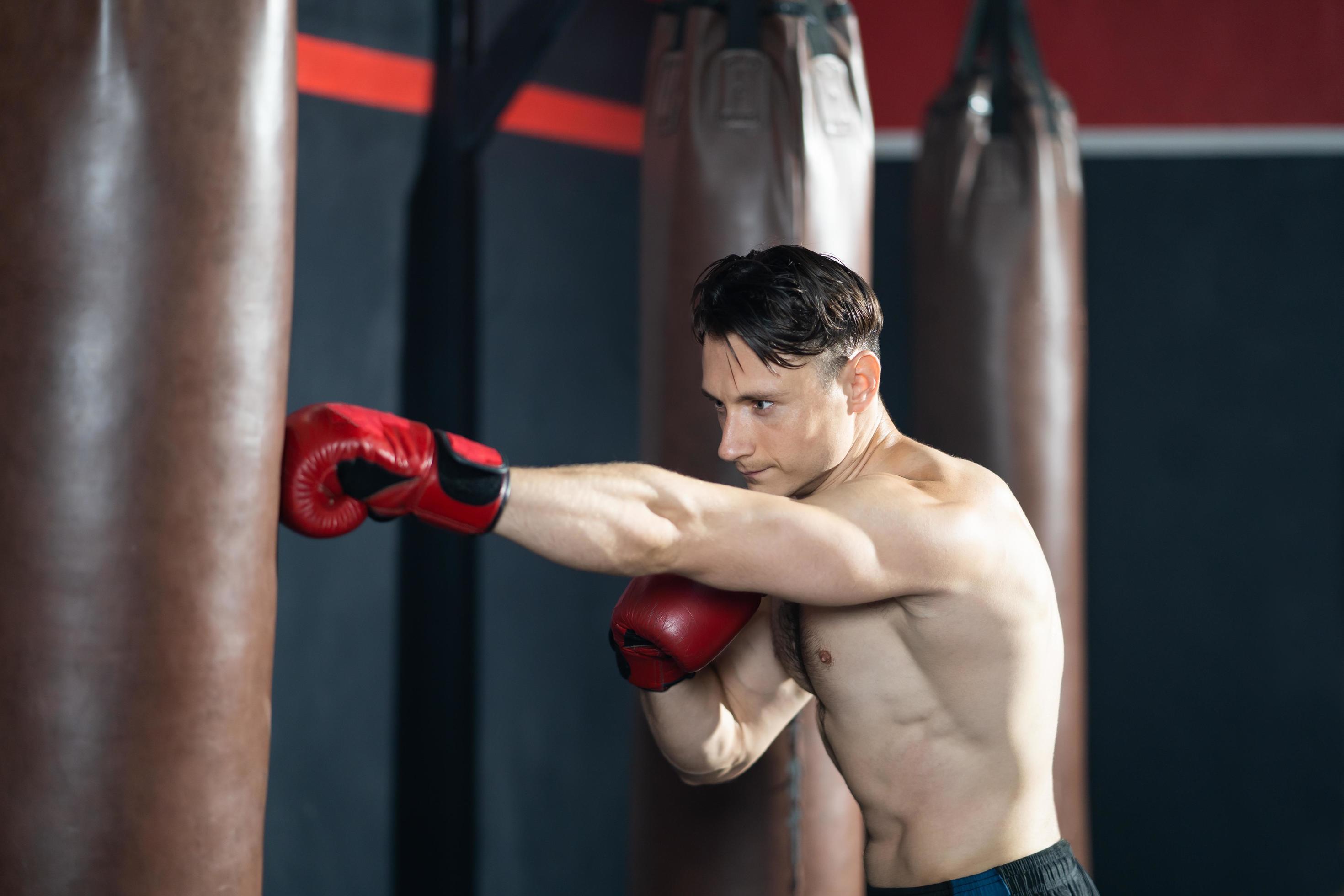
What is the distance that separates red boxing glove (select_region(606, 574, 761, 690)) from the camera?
181 centimetres

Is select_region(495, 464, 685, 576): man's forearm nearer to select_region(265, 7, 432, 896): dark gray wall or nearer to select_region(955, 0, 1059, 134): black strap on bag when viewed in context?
select_region(265, 7, 432, 896): dark gray wall

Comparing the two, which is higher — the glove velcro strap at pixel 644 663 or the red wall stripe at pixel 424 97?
the red wall stripe at pixel 424 97

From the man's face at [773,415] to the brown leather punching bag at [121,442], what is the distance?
0.67 metres

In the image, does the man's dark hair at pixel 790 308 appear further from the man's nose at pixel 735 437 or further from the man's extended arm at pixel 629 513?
the man's extended arm at pixel 629 513

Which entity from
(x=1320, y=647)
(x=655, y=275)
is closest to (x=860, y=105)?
(x=655, y=275)

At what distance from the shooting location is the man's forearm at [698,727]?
2059 millimetres


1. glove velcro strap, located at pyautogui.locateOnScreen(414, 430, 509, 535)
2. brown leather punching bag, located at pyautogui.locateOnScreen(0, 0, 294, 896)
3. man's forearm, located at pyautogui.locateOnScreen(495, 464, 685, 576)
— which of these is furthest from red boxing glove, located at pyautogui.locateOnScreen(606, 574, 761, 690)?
brown leather punching bag, located at pyautogui.locateOnScreen(0, 0, 294, 896)

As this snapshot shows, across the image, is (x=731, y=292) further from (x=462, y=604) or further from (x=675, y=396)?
(x=462, y=604)

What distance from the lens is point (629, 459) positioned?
416 centimetres

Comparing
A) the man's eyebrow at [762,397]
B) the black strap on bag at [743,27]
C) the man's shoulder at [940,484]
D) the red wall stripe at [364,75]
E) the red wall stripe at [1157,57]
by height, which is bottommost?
the man's shoulder at [940,484]

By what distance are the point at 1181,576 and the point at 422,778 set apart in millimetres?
2892

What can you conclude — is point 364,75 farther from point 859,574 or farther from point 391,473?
point 859,574

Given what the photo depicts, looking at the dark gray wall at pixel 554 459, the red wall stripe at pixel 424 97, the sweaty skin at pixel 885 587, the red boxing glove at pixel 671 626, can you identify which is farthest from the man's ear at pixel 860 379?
the dark gray wall at pixel 554 459

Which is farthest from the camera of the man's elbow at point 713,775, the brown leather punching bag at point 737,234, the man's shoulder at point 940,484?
the brown leather punching bag at point 737,234
